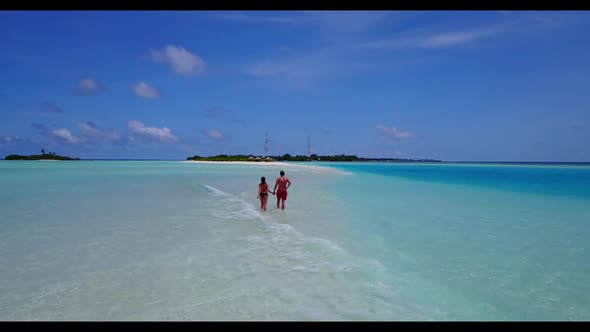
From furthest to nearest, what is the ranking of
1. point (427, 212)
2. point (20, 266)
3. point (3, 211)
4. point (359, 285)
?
point (427, 212), point (3, 211), point (20, 266), point (359, 285)

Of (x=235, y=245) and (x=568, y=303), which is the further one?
(x=235, y=245)

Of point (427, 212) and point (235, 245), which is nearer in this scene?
point (235, 245)

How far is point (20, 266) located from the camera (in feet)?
19.5

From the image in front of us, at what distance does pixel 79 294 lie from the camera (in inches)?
187

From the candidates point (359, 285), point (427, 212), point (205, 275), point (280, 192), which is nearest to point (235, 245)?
point (205, 275)

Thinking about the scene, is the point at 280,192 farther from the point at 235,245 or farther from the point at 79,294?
the point at 79,294

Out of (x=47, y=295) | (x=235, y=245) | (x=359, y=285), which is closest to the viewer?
(x=47, y=295)
